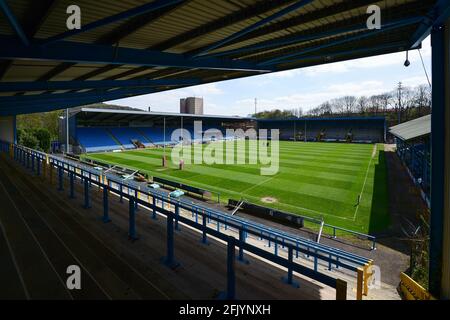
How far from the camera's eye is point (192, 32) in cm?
681

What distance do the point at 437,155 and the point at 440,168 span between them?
0.25 metres

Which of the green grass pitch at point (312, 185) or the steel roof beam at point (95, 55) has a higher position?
the steel roof beam at point (95, 55)

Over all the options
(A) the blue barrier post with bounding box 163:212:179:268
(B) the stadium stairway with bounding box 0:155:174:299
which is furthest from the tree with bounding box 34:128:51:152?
(A) the blue barrier post with bounding box 163:212:179:268

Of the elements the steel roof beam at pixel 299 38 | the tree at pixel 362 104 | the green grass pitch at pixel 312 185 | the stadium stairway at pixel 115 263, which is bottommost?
the green grass pitch at pixel 312 185

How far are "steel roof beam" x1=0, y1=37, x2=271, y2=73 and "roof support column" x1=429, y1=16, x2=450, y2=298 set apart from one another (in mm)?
6028

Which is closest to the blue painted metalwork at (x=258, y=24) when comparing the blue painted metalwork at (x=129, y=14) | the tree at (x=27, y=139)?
the blue painted metalwork at (x=129, y=14)

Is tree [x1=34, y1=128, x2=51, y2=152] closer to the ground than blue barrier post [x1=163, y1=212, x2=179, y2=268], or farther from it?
farther from it

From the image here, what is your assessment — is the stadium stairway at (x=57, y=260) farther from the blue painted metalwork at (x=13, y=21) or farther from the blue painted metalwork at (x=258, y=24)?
the blue painted metalwork at (x=258, y=24)

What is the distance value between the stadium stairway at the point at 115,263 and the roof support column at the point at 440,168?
7.79 feet

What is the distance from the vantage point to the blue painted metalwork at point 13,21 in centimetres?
412

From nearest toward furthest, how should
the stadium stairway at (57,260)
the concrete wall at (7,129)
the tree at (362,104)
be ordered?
the stadium stairway at (57,260), the concrete wall at (7,129), the tree at (362,104)

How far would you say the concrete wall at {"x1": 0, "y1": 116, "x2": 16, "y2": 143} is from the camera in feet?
94.9

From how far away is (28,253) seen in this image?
5.54m

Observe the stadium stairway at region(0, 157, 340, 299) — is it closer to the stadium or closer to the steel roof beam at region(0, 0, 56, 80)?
the stadium
